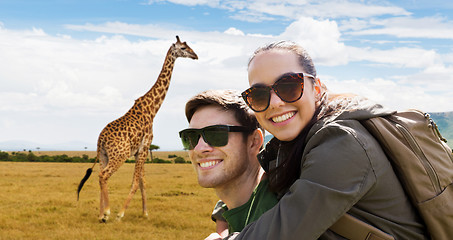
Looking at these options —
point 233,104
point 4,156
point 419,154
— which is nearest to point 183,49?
point 233,104

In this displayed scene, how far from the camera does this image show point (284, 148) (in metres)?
2.20

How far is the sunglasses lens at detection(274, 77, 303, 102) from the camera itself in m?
2.09

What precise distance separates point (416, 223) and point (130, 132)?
8982mm

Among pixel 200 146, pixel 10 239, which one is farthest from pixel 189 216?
pixel 200 146

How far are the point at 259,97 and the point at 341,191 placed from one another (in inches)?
27.3

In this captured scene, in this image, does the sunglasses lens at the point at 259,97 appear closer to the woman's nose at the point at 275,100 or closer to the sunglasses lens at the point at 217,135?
the woman's nose at the point at 275,100

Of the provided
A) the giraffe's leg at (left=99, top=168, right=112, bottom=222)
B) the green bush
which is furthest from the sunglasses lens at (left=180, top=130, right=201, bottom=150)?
the green bush

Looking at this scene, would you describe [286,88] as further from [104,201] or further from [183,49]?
[183,49]

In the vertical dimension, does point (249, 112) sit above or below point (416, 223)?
above

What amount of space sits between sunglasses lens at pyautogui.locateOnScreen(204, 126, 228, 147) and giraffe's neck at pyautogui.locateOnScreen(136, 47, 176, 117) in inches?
351

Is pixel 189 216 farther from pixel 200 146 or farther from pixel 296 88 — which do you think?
pixel 296 88

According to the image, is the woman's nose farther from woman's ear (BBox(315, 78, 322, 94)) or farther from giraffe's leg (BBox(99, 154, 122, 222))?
giraffe's leg (BBox(99, 154, 122, 222))

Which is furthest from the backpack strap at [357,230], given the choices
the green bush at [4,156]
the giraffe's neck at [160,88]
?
the green bush at [4,156]

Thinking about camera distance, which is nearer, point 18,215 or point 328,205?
point 328,205
